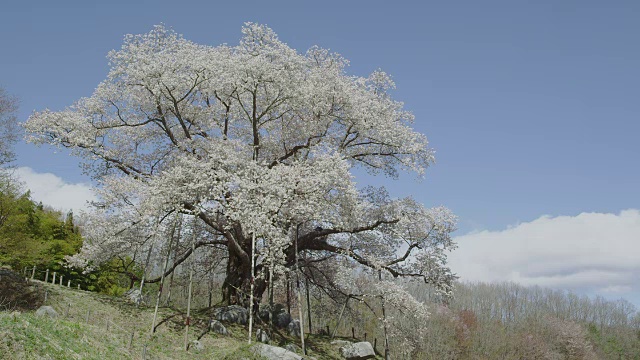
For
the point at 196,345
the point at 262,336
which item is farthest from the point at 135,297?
the point at 262,336

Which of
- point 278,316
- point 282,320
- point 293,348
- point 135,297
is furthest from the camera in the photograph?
point 278,316

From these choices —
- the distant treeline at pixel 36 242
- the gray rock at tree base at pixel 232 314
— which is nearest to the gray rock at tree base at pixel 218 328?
the gray rock at tree base at pixel 232 314

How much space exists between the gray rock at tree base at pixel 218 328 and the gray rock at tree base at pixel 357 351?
700 centimetres

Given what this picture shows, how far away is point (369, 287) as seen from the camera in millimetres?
29125

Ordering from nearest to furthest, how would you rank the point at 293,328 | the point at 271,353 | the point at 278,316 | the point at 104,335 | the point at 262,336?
the point at 104,335, the point at 271,353, the point at 262,336, the point at 293,328, the point at 278,316

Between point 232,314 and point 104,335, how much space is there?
9.22m

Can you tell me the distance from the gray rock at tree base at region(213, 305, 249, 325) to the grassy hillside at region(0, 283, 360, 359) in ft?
2.49

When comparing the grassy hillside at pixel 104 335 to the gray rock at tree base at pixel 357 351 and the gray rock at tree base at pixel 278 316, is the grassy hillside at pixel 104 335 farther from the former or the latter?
the gray rock at tree base at pixel 278 316

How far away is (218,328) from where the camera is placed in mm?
25781

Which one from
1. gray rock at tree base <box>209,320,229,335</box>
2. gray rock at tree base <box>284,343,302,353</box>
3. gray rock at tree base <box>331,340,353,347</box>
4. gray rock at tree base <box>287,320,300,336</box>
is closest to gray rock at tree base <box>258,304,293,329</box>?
gray rock at tree base <box>287,320,300,336</box>

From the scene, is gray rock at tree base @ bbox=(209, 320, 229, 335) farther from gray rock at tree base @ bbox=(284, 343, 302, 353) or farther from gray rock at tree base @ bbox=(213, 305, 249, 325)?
gray rock at tree base @ bbox=(284, 343, 302, 353)

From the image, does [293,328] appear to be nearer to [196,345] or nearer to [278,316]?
[278,316]

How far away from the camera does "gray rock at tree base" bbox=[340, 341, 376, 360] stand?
2902cm

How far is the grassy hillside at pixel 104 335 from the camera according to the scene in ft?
46.7
